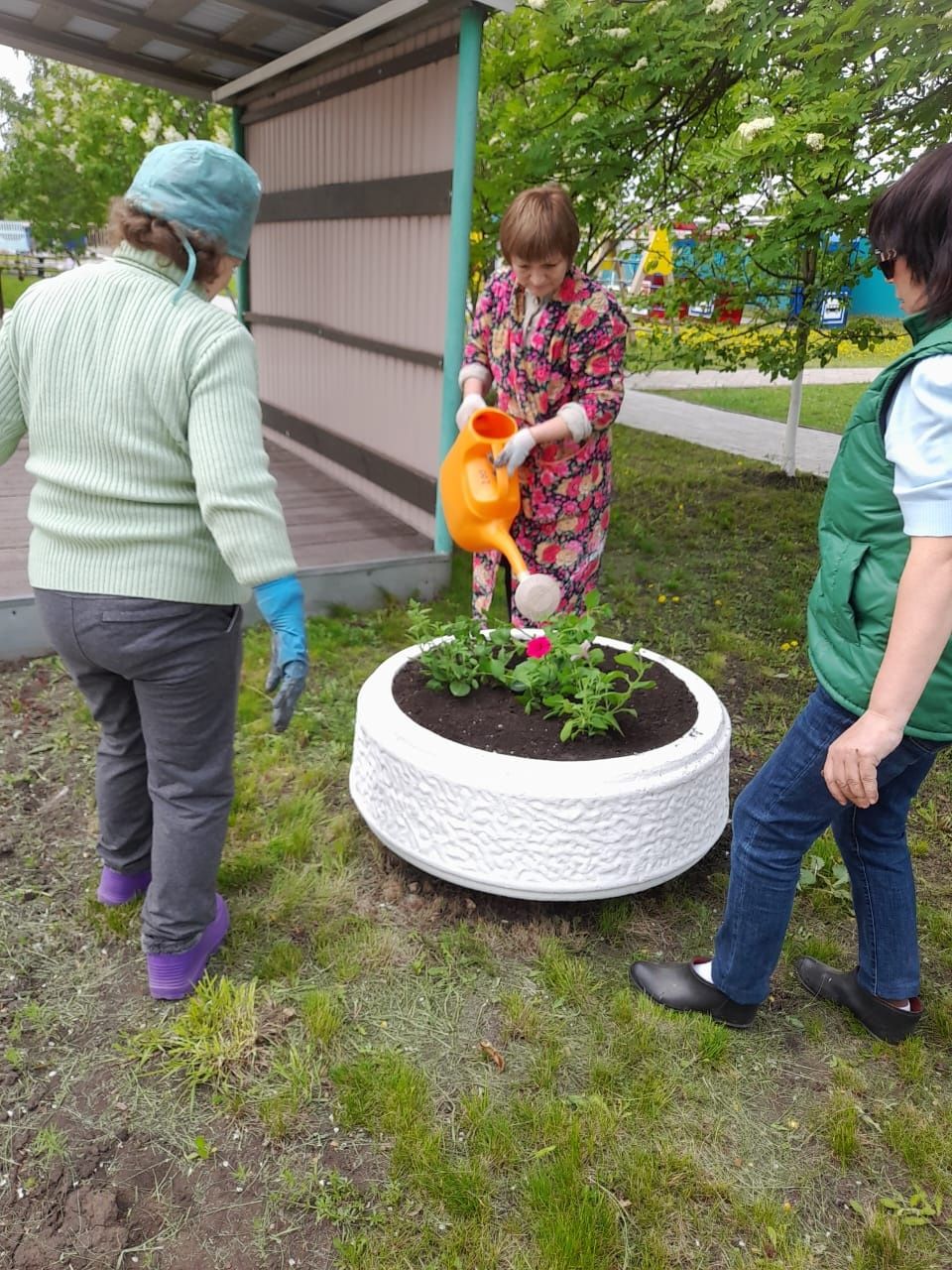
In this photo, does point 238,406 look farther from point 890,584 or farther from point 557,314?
point 557,314

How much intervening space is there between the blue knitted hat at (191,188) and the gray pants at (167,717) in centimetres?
64

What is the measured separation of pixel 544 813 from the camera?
7.57ft

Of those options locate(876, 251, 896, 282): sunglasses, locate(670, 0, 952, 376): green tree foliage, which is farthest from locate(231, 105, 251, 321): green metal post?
locate(876, 251, 896, 282): sunglasses

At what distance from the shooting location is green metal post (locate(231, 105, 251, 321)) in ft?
23.7

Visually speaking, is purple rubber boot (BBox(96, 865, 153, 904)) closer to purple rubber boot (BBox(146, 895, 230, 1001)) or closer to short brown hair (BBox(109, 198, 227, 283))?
purple rubber boot (BBox(146, 895, 230, 1001))

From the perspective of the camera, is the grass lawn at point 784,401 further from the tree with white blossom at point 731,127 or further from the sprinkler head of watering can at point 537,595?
the sprinkler head of watering can at point 537,595

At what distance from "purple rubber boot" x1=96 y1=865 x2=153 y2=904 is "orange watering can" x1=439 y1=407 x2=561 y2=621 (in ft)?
4.22

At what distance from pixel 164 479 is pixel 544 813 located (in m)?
1.12

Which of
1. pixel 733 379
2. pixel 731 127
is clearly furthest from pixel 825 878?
pixel 733 379

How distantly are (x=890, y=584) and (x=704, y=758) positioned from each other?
3.00 ft

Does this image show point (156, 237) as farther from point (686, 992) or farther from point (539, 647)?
point (686, 992)

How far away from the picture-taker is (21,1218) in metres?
1.72

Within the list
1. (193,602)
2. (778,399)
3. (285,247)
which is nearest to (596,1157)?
(193,602)

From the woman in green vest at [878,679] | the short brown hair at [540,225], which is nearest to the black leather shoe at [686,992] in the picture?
the woman in green vest at [878,679]
